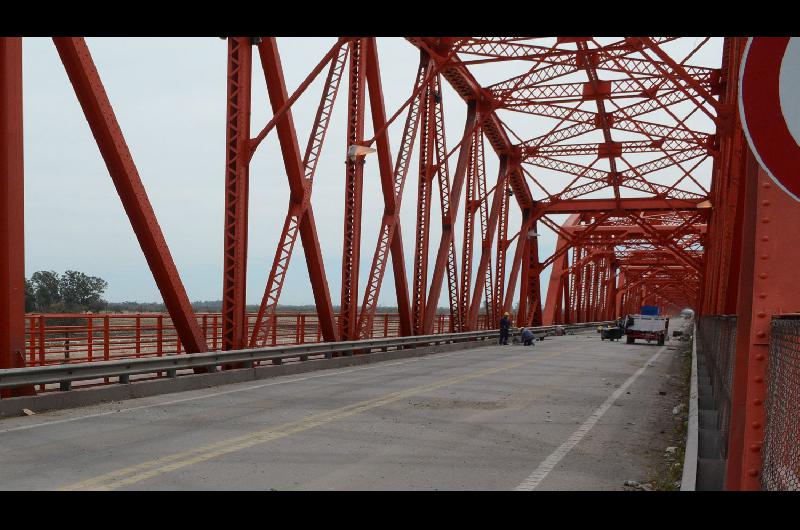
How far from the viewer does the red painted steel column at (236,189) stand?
16844 mm

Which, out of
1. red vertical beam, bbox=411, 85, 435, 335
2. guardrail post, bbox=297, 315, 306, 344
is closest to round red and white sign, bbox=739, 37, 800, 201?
guardrail post, bbox=297, 315, 306, 344

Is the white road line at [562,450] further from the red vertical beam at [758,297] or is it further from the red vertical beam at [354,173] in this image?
the red vertical beam at [354,173]

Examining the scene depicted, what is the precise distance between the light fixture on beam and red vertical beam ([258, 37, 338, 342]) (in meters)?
2.61

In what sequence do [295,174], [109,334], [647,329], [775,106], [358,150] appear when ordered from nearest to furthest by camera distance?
1. [775,106]
2. [295,174]
3. [358,150]
4. [109,334]
5. [647,329]

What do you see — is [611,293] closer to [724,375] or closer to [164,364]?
[164,364]

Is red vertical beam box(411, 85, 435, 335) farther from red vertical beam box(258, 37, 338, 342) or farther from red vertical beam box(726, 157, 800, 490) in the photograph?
red vertical beam box(726, 157, 800, 490)

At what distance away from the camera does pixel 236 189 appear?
55.6 feet

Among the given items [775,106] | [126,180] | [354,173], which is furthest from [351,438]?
[354,173]

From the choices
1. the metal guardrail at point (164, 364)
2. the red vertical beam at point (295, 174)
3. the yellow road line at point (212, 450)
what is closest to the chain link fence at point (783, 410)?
the yellow road line at point (212, 450)

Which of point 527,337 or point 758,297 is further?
point 527,337

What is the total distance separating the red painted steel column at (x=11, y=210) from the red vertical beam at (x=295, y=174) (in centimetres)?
657

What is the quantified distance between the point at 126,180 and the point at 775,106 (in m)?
12.3

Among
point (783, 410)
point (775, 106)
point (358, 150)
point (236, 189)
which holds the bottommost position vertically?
point (783, 410)
